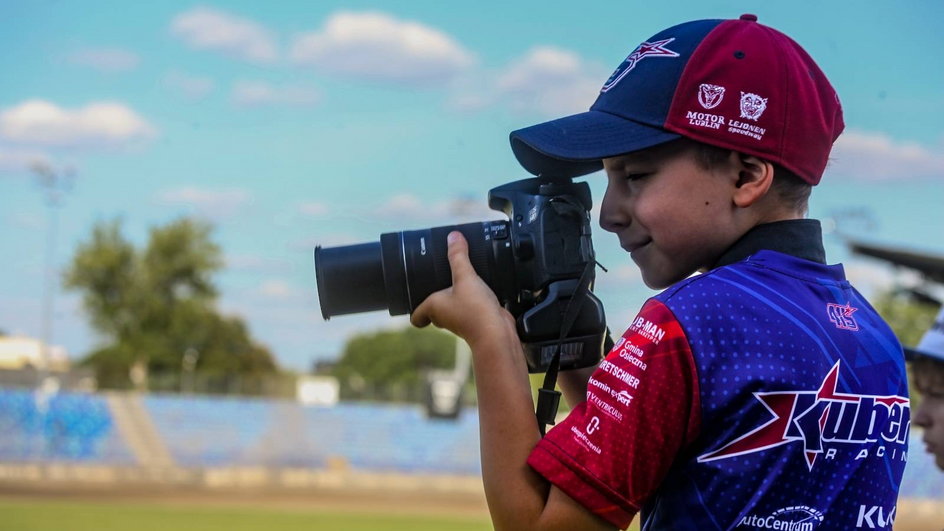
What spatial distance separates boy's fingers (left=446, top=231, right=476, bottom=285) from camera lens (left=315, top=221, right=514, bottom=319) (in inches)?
0.5

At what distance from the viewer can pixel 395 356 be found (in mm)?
72188

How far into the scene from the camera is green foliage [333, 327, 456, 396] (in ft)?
231

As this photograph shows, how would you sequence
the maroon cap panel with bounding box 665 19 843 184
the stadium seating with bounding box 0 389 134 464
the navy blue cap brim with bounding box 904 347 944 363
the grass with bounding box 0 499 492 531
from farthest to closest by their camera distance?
the stadium seating with bounding box 0 389 134 464 → the grass with bounding box 0 499 492 531 → the navy blue cap brim with bounding box 904 347 944 363 → the maroon cap panel with bounding box 665 19 843 184

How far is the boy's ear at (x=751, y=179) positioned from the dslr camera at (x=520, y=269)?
0.80 ft

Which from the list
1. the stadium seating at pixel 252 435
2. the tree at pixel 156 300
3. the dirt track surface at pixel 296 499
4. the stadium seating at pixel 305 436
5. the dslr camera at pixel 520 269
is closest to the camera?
the dslr camera at pixel 520 269

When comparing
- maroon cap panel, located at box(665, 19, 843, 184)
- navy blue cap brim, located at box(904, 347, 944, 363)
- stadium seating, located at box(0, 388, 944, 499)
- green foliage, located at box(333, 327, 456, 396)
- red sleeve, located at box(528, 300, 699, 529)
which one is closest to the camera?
red sleeve, located at box(528, 300, 699, 529)

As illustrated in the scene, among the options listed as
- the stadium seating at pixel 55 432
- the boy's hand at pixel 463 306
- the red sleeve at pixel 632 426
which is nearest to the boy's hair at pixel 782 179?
the red sleeve at pixel 632 426

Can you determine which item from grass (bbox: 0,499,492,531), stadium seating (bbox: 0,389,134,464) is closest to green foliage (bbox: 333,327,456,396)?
stadium seating (bbox: 0,389,134,464)

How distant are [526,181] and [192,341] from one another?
5020 cm

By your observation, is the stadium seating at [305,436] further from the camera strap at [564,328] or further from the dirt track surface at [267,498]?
the camera strap at [564,328]

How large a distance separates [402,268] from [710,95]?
1.67 feet

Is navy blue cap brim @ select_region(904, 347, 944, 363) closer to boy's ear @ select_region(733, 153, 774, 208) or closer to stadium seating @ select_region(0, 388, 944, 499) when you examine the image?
boy's ear @ select_region(733, 153, 774, 208)

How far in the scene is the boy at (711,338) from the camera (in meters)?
1.35

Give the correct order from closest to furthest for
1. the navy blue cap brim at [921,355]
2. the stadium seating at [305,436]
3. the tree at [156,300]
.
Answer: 1. the navy blue cap brim at [921,355]
2. the stadium seating at [305,436]
3. the tree at [156,300]
